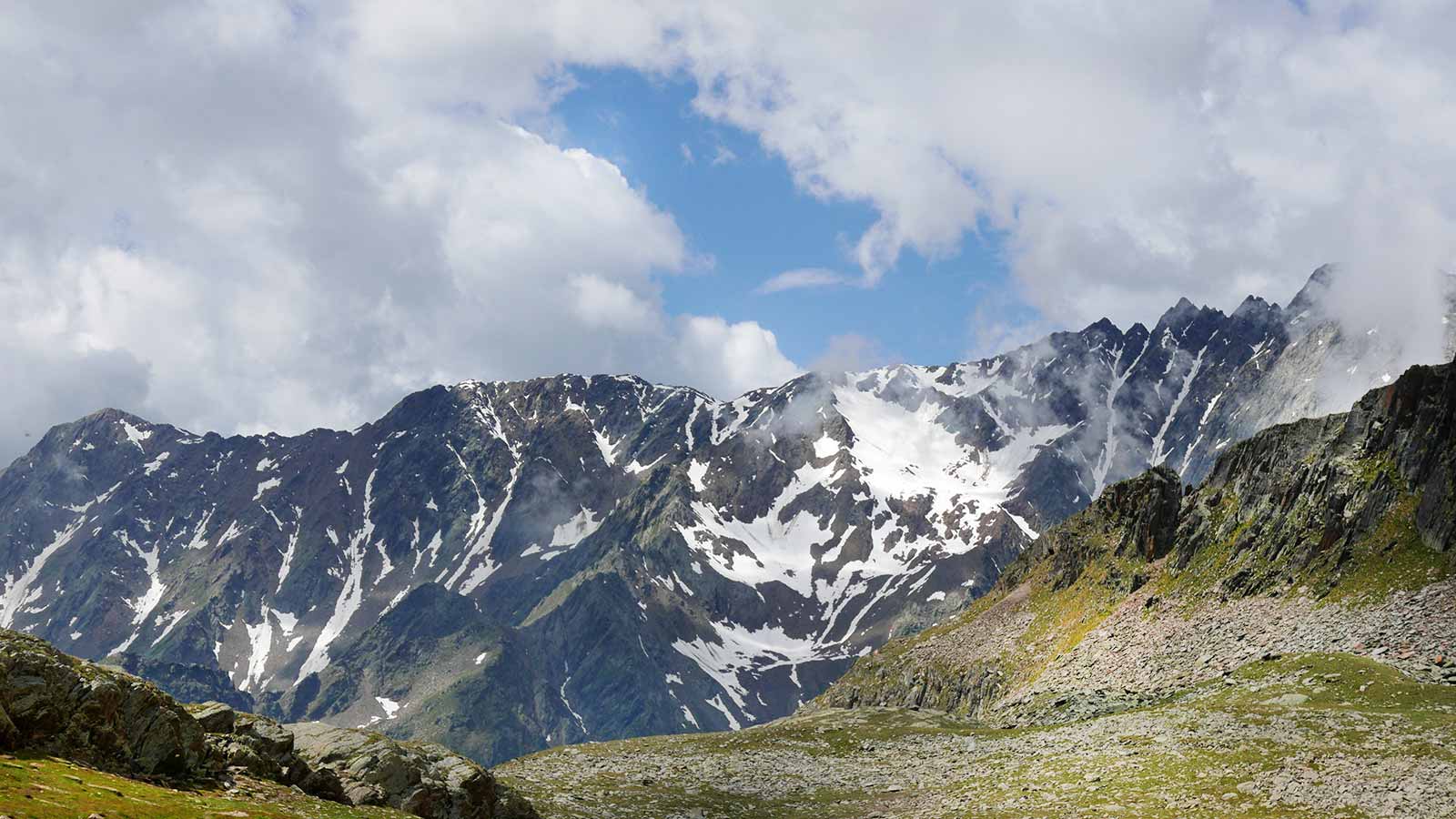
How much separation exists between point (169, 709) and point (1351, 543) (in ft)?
303

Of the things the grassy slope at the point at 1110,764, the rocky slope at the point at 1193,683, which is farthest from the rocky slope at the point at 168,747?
the rocky slope at the point at 1193,683

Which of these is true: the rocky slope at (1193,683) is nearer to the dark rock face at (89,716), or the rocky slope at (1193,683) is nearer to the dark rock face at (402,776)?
the dark rock face at (402,776)

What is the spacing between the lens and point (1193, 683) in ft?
286

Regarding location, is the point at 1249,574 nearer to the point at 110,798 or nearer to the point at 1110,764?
the point at 1110,764

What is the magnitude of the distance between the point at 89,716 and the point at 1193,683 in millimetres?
77668

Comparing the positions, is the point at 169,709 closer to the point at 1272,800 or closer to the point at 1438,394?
the point at 1272,800

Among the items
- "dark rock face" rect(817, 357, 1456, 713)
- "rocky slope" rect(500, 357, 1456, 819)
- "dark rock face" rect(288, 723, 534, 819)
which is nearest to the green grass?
"dark rock face" rect(288, 723, 534, 819)

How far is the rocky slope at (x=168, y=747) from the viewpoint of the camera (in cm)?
3944

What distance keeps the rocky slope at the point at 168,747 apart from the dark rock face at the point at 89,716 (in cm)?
4

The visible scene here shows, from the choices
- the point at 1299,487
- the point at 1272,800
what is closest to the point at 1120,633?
the point at 1299,487

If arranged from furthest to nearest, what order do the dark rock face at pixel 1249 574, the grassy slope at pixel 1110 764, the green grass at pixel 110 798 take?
1. the dark rock face at pixel 1249 574
2. the grassy slope at pixel 1110 764
3. the green grass at pixel 110 798

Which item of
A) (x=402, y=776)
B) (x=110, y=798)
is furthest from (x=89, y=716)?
(x=402, y=776)

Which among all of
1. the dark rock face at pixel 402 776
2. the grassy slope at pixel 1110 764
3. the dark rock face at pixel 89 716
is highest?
the dark rock face at pixel 89 716

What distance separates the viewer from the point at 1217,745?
6081 cm
